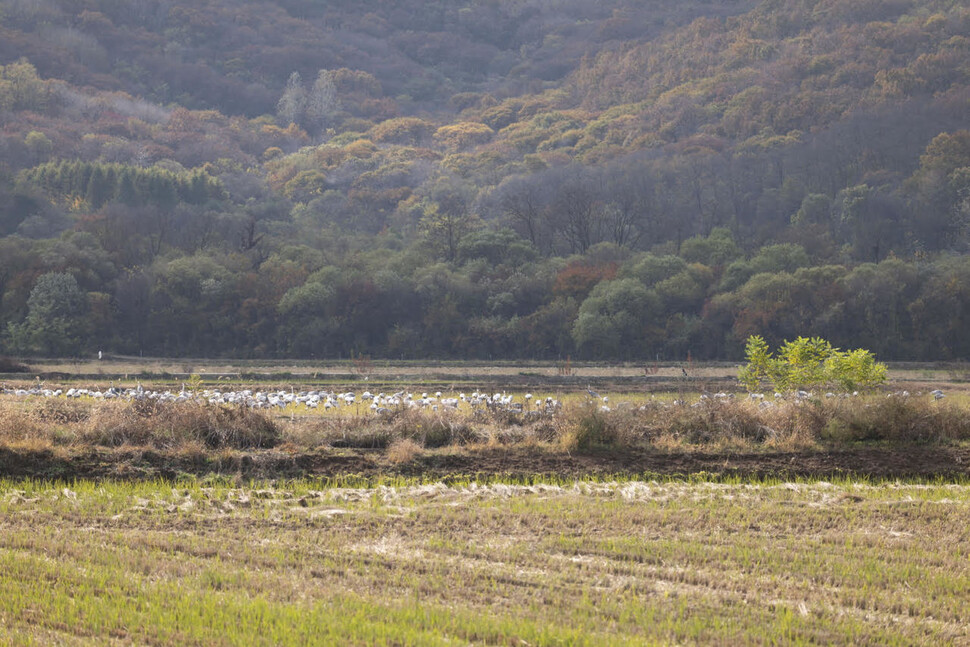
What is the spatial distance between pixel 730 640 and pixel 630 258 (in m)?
69.3

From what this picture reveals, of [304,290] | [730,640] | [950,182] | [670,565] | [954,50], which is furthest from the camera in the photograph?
[954,50]

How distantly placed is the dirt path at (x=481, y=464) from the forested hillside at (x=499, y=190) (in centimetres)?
4131

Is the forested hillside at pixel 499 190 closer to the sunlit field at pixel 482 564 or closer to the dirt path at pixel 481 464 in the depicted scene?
the dirt path at pixel 481 464

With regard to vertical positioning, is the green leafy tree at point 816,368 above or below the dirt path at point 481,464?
above

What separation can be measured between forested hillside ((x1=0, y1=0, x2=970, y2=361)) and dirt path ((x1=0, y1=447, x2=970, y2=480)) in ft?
136

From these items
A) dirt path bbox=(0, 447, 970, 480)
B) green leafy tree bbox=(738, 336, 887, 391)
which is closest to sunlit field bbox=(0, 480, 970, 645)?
dirt path bbox=(0, 447, 970, 480)

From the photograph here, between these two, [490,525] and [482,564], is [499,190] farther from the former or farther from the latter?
[482,564]

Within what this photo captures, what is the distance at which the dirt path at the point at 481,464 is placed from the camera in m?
17.3

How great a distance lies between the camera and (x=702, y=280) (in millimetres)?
68312

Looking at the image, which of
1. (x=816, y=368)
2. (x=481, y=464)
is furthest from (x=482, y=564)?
(x=816, y=368)

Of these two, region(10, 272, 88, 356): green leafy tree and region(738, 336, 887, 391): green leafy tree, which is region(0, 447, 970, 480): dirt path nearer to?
region(738, 336, 887, 391): green leafy tree

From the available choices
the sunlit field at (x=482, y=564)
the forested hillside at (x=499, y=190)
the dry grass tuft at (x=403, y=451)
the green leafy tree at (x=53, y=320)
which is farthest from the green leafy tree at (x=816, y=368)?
the green leafy tree at (x=53, y=320)

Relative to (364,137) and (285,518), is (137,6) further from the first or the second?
(285,518)

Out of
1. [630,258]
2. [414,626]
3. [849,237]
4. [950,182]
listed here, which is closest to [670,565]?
[414,626]
